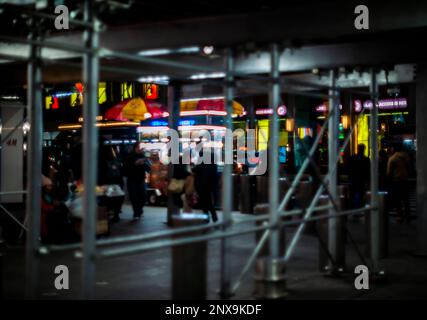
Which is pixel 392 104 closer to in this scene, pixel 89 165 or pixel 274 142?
pixel 274 142

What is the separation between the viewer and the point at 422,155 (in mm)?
10102

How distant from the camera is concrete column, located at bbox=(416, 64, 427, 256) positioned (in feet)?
33.0

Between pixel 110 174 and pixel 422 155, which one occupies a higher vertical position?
pixel 422 155

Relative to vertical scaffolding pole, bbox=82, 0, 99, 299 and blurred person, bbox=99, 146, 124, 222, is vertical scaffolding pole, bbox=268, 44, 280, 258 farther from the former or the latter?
blurred person, bbox=99, 146, 124, 222

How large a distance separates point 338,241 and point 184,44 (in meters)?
3.67

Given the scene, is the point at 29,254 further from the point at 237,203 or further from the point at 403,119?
the point at 403,119

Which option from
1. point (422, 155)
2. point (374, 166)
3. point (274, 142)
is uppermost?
point (274, 142)

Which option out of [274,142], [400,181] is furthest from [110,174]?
[400,181]

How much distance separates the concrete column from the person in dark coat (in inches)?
194

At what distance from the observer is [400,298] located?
7410 millimetres

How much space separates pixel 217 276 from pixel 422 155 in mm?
4146

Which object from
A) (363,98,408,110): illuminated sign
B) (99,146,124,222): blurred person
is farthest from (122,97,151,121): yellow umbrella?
(363,98,408,110): illuminated sign

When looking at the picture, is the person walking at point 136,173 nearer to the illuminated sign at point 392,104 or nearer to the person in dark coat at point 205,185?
the person in dark coat at point 205,185
